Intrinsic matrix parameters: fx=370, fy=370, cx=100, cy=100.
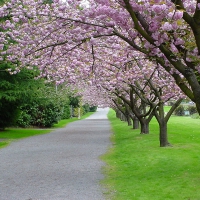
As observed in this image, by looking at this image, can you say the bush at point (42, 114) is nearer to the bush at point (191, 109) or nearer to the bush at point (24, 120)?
the bush at point (24, 120)

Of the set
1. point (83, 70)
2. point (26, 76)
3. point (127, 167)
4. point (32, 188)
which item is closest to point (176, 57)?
point (32, 188)

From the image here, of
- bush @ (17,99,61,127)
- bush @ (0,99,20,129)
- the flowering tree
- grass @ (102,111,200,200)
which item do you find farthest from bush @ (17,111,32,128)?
the flowering tree

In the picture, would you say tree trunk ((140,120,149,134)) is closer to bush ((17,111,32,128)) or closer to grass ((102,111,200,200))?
grass ((102,111,200,200))

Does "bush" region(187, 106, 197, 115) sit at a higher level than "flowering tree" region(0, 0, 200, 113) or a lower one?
lower

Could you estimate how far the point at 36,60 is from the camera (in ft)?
37.7

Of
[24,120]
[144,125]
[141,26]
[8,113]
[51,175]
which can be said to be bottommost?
[51,175]

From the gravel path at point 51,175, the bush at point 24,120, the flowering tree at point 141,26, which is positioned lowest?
the gravel path at point 51,175

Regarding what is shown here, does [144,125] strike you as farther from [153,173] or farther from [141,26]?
[141,26]

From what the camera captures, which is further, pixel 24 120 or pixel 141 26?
pixel 24 120

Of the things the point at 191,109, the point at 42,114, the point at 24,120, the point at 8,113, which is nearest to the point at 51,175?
the point at 8,113

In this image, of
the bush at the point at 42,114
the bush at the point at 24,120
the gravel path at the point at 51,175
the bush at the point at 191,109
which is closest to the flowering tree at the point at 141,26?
the gravel path at the point at 51,175

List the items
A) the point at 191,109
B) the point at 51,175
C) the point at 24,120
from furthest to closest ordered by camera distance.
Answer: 1. the point at 191,109
2. the point at 24,120
3. the point at 51,175

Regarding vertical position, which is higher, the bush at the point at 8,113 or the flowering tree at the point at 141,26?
the flowering tree at the point at 141,26

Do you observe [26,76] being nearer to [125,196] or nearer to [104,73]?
[104,73]
